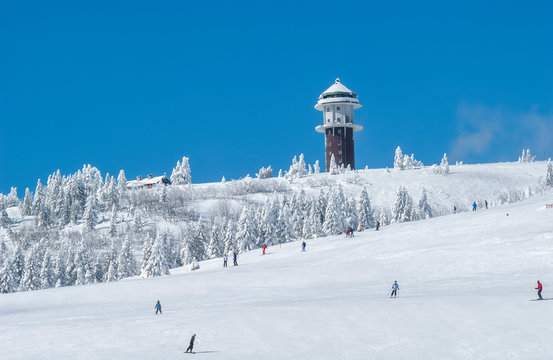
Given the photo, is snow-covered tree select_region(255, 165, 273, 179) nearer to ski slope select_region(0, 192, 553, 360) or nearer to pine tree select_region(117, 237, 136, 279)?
pine tree select_region(117, 237, 136, 279)

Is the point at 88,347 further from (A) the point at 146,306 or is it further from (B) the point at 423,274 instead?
(B) the point at 423,274

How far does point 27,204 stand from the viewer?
524ft

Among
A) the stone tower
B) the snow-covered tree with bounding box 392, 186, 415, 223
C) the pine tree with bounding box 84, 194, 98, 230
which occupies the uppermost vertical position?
the stone tower

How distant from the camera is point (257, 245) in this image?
272 feet

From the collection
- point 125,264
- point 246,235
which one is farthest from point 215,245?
point 125,264

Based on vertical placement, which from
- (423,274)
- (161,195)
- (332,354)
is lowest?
(332,354)

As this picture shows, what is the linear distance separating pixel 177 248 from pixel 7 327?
84.2 m

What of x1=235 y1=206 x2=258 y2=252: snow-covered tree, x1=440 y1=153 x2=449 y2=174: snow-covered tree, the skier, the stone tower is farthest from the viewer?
the stone tower

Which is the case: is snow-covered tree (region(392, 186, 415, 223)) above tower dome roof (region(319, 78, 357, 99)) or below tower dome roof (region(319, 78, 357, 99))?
below

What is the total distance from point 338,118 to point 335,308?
405 ft

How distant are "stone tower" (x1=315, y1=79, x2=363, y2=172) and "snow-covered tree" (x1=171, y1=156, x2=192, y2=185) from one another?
47693 millimetres

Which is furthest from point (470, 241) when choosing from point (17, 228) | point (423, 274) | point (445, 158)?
point (17, 228)

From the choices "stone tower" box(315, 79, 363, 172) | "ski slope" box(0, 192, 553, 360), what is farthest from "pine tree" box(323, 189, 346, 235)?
"stone tower" box(315, 79, 363, 172)

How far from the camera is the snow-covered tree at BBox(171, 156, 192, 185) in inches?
7062
